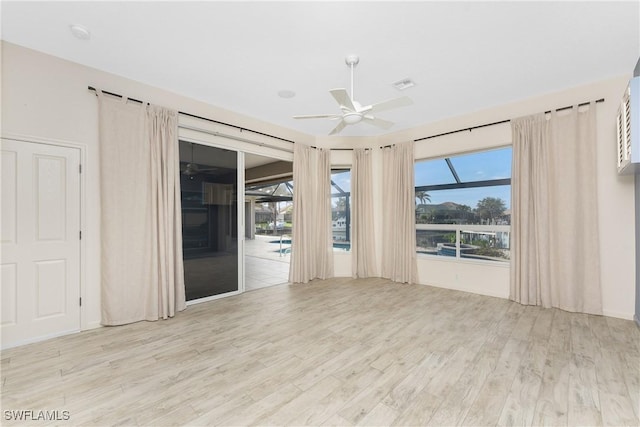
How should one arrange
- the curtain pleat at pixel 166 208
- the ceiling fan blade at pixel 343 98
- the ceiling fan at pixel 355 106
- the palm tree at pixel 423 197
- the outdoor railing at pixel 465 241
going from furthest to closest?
the palm tree at pixel 423 197 → the outdoor railing at pixel 465 241 → the curtain pleat at pixel 166 208 → the ceiling fan at pixel 355 106 → the ceiling fan blade at pixel 343 98

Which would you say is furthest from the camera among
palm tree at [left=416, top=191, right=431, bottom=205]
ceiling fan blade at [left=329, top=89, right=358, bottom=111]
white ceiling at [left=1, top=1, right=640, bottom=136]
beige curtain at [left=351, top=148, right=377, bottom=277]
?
beige curtain at [left=351, top=148, right=377, bottom=277]

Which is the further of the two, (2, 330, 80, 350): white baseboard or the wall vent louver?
(2, 330, 80, 350): white baseboard

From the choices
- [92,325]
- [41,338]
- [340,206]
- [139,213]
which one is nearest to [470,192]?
[340,206]

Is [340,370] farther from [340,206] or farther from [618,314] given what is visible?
[340,206]

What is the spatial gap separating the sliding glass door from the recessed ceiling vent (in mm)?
2663

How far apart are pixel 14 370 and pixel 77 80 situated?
2894 mm

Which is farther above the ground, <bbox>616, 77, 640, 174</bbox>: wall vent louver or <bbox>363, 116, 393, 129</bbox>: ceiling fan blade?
<bbox>363, 116, 393, 129</bbox>: ceiling fan blade

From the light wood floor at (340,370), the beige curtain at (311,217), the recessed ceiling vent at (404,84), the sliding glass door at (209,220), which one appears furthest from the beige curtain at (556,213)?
the sliding glass door at (209,220)

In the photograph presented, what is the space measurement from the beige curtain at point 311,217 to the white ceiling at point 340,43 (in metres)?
1.69

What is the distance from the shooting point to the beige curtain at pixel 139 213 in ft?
10.0

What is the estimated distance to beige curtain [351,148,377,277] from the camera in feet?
18.0

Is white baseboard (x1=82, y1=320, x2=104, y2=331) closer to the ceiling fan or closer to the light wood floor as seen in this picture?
the light wood floor

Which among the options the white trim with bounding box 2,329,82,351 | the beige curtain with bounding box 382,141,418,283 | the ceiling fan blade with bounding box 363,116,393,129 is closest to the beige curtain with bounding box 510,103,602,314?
the beige curtain with bounding box 382,141,418,283

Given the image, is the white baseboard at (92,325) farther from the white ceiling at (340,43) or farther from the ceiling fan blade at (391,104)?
the ceiling fan blade at (391,104)
